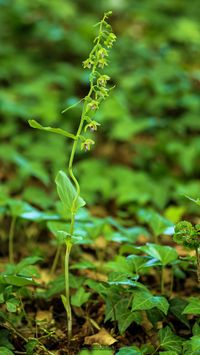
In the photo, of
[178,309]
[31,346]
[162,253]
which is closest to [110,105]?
[162,253]

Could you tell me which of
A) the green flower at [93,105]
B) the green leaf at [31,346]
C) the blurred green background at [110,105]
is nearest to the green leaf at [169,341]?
the green leaf at [31,346]

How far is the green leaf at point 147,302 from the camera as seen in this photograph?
165 cm

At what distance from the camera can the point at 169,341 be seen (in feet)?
5.43

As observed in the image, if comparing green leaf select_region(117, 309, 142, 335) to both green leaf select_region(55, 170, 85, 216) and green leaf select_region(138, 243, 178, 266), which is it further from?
green leaf select_region(55, 170, 85, 216)

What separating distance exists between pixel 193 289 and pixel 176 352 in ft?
1.95

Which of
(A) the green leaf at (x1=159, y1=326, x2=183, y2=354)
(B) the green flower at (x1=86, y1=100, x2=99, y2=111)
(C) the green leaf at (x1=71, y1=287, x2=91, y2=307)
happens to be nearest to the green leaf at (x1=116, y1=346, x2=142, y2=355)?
(A) the green leaf at (x1=159, y1=326, x2=183, y2=354)

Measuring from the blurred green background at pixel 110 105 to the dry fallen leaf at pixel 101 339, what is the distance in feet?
2.79

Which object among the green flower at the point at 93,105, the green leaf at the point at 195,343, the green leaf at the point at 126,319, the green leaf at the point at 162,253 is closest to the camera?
the green leaf at the point at 195,343

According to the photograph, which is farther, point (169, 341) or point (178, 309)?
point (178, 309)

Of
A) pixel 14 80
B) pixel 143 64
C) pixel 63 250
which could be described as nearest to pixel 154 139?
pixel 143 64

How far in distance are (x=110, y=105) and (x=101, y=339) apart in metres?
2.16

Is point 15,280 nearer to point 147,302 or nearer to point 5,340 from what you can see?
point 5,340

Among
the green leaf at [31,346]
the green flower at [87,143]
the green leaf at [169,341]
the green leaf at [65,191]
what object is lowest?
the green leaf at [31,346]

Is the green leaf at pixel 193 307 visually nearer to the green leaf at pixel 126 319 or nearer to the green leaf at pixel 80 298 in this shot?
the green leaf at pixel 126 319
